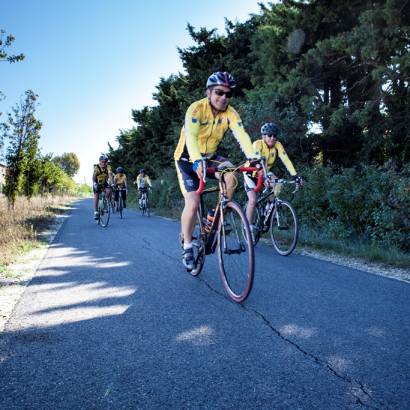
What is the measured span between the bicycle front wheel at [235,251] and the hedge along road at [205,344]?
0.18 meters

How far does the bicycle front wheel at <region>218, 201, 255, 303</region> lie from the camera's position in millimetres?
3734

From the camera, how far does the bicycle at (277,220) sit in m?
6.85

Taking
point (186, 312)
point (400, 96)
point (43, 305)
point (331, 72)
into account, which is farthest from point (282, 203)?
point (331, 72)

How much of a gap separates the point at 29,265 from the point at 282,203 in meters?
4.57

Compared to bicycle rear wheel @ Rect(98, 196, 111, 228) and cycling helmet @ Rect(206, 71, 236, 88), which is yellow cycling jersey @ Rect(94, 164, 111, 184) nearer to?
bicycle rear wheel @ Rect(98, 196, 111, 228)

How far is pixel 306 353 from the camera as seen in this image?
259 cm

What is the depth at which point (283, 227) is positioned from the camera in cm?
704

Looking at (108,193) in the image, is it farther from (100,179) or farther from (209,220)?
(209,220)

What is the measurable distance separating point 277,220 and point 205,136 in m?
3.17

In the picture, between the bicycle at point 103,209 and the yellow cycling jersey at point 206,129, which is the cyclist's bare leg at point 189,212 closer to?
the yellow cycling jersey at point 206,129

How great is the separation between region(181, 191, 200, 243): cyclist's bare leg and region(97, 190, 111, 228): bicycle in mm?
8139

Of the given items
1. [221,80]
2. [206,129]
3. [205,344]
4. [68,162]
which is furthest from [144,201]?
[68,162]

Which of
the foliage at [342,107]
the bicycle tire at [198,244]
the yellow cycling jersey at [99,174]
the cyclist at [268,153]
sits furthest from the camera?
the yellow cycling jersey at [99,174]

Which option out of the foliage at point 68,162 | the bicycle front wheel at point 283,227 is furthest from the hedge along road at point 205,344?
the foliage at point 68,162
